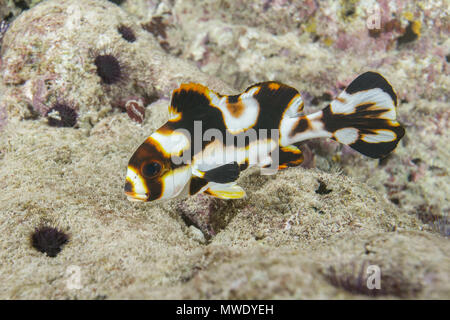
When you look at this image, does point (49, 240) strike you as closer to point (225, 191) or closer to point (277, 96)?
point (225, 191)

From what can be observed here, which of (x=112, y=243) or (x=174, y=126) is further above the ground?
(x=174, y=126)

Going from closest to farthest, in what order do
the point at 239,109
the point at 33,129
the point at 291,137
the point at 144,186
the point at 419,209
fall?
the point at 144,186
the point at 239,109
the point at 291,137
the point at 33,129
the point at 419,209

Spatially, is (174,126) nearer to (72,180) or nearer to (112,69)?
(72,180)

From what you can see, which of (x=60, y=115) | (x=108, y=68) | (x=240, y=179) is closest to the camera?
(x=240, y=179)

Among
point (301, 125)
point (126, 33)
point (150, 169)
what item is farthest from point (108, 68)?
point (301, 125)

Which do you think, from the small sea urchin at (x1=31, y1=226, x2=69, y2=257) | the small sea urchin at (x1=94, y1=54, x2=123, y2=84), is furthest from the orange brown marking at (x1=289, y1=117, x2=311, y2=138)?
the small sea urchin at (x1=94, y1=54, x2=123, y2=84)

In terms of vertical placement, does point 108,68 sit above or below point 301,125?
above
